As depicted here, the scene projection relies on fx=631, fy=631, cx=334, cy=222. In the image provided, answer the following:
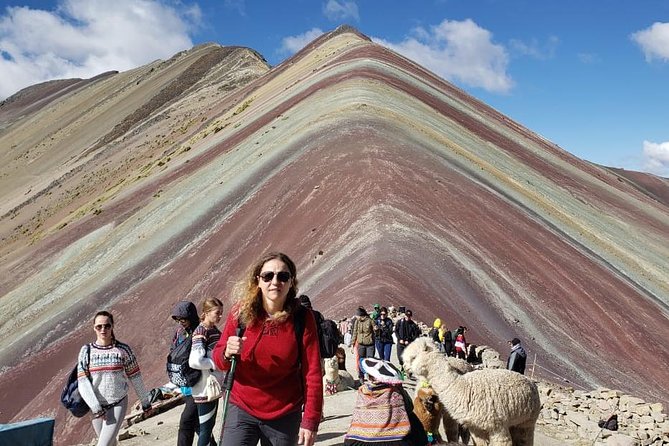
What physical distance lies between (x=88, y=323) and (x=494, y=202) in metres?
16.8

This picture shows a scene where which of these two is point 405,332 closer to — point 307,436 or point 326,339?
point 326,339

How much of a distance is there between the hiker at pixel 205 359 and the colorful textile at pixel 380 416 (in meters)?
1.30

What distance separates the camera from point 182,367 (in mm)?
5641

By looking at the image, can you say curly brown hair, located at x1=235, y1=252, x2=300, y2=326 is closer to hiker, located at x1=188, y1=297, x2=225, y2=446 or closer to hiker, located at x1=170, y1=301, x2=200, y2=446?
hiker, located at x1=188, y1=297, x2=225, y2=446

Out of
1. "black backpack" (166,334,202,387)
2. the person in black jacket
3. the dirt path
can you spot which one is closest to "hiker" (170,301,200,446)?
"black backpack" (166,334,202,387)

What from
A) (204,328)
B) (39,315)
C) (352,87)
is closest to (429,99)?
(352,87)

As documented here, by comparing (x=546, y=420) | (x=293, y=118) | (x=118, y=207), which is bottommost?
(x=546, y=420)

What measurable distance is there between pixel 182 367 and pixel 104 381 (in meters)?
0.70

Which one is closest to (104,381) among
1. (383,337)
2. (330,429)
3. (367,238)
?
(330,429)

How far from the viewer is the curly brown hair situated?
4.00 m

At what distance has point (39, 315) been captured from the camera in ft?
88.6

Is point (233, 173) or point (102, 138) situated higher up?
→ point (102, 138)

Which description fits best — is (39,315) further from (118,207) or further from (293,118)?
(293,118)

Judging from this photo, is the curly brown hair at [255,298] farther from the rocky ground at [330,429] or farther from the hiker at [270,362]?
the rocky ground at [330,429]
